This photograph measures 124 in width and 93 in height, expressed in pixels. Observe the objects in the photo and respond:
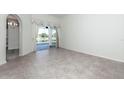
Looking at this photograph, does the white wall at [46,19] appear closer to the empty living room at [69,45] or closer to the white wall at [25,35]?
the empty living room at [69,45]

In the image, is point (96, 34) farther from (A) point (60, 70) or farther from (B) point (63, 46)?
(B) point (63, 46)

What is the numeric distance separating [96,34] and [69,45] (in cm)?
270

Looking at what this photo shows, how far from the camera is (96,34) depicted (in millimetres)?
5383

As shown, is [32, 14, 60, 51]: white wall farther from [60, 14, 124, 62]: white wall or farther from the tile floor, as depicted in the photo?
the tile floor

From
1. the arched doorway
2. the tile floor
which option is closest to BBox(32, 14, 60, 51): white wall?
the arched doorway

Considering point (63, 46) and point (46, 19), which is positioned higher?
point (46, 19)

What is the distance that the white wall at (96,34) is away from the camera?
4.41 meters

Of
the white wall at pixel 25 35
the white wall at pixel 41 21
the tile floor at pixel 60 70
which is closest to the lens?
the tile floor at pixel 60 70

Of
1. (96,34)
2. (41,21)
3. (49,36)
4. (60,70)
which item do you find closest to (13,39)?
(41,21)

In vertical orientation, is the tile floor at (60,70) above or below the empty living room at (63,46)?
below

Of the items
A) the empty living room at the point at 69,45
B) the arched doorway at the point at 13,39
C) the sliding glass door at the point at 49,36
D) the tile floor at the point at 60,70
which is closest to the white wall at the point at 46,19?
the empty living room at the point at 69,45
